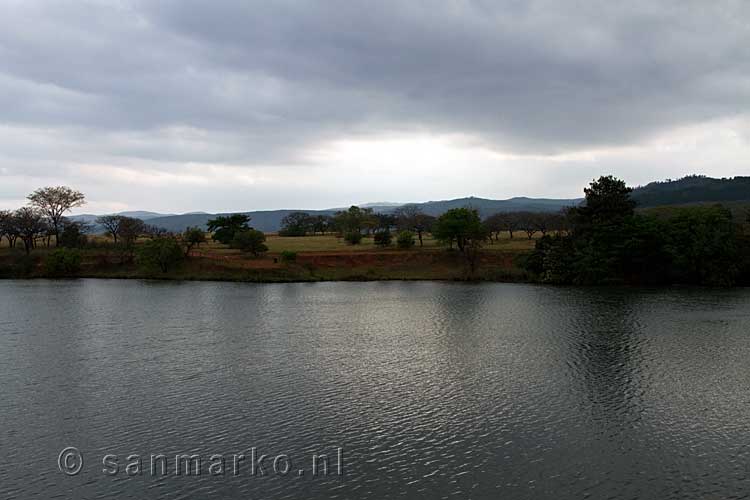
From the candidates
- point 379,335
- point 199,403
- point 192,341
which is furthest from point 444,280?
point 199,403

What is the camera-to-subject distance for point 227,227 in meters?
116

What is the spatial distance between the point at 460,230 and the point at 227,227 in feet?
163

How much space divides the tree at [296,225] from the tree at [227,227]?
4006cm

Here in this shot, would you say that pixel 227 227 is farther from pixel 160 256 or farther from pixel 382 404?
pixel 382 404

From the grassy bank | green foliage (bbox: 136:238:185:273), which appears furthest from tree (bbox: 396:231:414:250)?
green foliage (bbox: 136:238:185:273)

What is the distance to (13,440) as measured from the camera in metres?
22.5

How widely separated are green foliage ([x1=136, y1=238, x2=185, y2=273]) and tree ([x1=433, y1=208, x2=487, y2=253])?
42.0 m

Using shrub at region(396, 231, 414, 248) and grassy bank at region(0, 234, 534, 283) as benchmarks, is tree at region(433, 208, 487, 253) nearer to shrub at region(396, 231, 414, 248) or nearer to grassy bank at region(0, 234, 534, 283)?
grassy bank at region(0, 234, 534, 283)

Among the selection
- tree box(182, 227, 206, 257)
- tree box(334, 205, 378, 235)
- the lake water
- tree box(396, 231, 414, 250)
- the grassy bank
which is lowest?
the lake water

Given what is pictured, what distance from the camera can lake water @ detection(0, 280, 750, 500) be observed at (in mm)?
19438

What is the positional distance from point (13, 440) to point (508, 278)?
229ft

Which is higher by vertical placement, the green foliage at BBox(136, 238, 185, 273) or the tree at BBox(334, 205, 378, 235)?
the tree at BBox(334, 205, 378, 235)

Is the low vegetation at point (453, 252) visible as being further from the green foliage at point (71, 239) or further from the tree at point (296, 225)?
the tree at point (296, 225)

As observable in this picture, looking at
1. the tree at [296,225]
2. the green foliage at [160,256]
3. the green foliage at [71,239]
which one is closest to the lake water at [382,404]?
the green foliage at [160,256]
